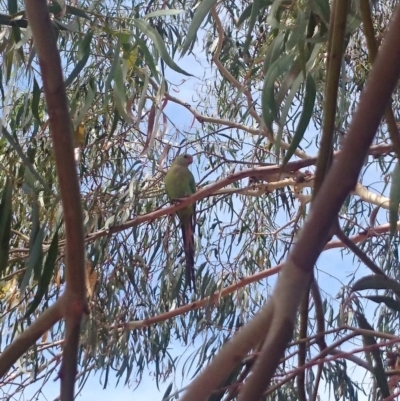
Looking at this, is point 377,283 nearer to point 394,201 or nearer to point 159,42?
point 394,201

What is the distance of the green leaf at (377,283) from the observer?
3.20ft

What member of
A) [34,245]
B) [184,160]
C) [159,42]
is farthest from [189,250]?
[34,245]

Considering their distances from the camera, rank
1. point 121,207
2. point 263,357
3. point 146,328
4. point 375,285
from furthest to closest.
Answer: point 146,328, point 121,207, point 375,285, point 263,357

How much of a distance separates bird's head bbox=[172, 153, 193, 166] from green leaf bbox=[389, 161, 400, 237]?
Answer: 5.90ft

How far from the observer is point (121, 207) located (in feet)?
8.09

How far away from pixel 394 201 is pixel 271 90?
0.93ft

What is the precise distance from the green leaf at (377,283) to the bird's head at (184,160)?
199 centimetres

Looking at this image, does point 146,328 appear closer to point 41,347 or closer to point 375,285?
point 41,347

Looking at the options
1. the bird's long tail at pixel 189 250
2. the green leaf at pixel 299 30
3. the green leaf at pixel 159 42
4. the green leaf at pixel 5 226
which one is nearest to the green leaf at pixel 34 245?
the green leaf at pixel 5 226

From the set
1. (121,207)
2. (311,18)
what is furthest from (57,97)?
(121,207)

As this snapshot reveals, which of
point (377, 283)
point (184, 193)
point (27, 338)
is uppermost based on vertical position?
point (184, 193)

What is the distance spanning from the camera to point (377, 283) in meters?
1.00

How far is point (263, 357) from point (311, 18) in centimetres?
91

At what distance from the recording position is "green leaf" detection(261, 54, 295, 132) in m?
1.17
